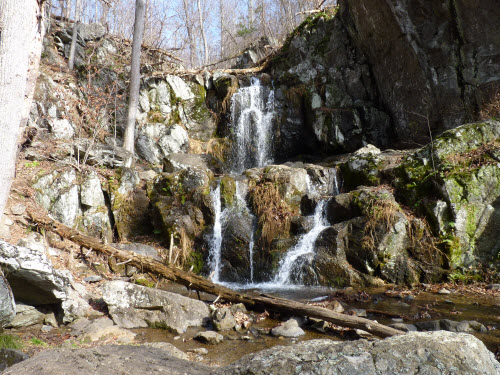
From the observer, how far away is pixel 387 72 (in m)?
12.7

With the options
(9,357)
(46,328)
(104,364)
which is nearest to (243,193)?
(46,328)

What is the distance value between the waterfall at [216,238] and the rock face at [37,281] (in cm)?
361

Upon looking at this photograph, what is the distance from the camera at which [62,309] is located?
504cm

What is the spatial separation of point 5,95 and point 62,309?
3165 millimetres

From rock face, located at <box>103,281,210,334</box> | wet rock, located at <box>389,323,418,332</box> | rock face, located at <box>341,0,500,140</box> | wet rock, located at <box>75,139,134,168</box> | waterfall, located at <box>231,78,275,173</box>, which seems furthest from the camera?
waterfall, located at <box>231,78,275,173</box>

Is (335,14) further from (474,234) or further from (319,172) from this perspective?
(474,234)

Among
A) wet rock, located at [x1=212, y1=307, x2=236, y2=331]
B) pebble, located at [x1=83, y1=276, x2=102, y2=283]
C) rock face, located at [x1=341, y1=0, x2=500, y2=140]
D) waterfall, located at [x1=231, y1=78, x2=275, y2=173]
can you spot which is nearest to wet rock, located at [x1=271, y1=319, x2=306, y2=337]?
wet rock, located at [x1=212, y1=307, x2=236, y2=331]

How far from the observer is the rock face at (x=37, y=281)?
4.46 meters

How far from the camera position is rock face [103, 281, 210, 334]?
510cm

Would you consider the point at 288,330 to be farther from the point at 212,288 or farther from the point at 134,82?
the point at 134,82

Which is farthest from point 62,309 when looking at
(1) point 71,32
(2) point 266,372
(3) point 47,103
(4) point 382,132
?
(1) point 71,32

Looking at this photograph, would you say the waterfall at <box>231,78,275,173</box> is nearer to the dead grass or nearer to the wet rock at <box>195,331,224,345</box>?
the dead grass

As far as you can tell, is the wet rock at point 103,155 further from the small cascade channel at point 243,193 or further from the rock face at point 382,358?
the rock face at point 382,358

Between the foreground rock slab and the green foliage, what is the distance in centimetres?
174
